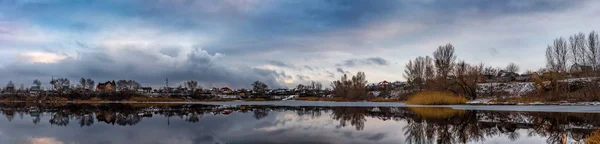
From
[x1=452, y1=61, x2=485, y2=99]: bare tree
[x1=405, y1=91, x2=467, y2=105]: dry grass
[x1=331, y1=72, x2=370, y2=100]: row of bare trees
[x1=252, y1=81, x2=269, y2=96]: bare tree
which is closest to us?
[x1=405, y1=91, x2=467, y2=105]: dry grass

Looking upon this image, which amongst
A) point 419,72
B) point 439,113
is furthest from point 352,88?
point 439,113

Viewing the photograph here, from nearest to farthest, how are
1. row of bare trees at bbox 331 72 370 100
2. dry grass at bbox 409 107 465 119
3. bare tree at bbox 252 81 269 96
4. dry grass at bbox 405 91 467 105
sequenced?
dry grass at bbox 409 107 465 119
dry grass at bbox 405 91 467 105
row of bare trees at bbox 331 72 370 100
bare tree at bbox 252 81 269 96

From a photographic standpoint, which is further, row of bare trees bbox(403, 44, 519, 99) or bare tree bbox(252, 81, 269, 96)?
bare tree bbox(252, 81, 269, 96)

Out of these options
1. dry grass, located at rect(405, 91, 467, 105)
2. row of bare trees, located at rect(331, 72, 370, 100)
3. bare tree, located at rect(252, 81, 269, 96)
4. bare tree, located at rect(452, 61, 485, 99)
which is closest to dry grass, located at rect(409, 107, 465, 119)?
dry grass, located at rect(405, 91, 467, 105)

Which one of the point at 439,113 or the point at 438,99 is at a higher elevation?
the point at 438,99

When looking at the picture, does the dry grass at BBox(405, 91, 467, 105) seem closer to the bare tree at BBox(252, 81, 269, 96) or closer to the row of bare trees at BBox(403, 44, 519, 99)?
the row of bare trees at BBox(403, 44, 519, 99)

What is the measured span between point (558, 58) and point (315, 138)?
140 ft

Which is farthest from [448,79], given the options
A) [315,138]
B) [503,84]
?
[315,138]

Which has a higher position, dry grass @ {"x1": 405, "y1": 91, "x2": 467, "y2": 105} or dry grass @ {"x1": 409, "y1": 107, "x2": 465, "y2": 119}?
dry grass @ {"x1": 405, "y1": 91, "x2": 467, "y2": 105}

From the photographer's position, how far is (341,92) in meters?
88.1

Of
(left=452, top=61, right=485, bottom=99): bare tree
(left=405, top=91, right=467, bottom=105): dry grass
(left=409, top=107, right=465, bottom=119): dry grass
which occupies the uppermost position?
(left=452, top=61, right=485, bottom=99): bare tree

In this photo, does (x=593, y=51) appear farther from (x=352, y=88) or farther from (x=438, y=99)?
(x=352, y=88)

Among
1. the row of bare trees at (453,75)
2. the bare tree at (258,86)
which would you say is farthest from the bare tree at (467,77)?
the bare tree at (258,86)

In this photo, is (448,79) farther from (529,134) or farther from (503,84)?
(529,134)
